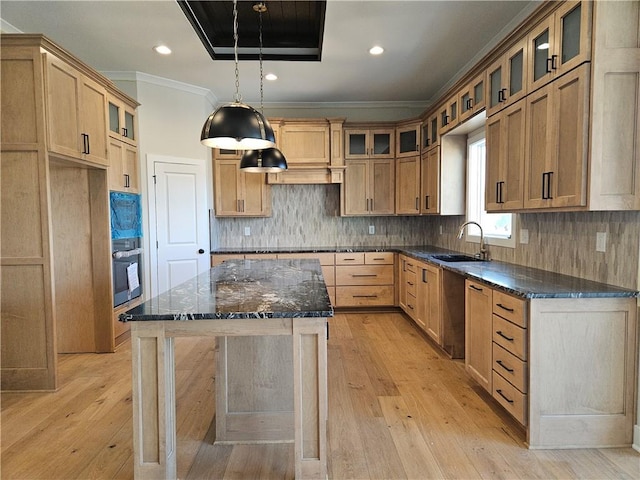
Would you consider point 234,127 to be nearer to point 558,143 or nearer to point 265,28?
point 558,143

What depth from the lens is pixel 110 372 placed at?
122 inches

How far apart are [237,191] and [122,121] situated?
1.64 m

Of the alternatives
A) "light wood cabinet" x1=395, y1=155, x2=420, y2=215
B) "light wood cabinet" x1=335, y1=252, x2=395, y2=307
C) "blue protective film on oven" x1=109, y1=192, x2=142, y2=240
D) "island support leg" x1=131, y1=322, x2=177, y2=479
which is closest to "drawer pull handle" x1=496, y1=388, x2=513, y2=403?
"island support leg" x1=131, y1=322, x2=177, y2=479

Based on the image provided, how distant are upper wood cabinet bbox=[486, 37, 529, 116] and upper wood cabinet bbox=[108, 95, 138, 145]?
3515mm

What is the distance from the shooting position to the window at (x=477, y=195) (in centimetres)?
366

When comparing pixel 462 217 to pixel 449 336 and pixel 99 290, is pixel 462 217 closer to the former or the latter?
pixel 449 336

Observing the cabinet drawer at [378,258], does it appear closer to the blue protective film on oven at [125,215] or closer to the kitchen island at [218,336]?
the blue protective film on oven at [125,215]

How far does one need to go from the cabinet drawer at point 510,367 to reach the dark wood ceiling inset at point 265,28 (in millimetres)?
2864

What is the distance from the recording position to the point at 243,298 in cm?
186

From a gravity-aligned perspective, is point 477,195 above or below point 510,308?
above

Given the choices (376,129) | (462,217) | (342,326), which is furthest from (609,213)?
(376,129)

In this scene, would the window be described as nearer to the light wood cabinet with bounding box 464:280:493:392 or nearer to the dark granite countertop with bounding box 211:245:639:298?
the dark granite countertop with bounding box 211:245:639:298

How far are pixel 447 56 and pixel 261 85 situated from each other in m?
2.16

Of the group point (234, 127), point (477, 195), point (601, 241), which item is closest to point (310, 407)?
point (234, 127)
